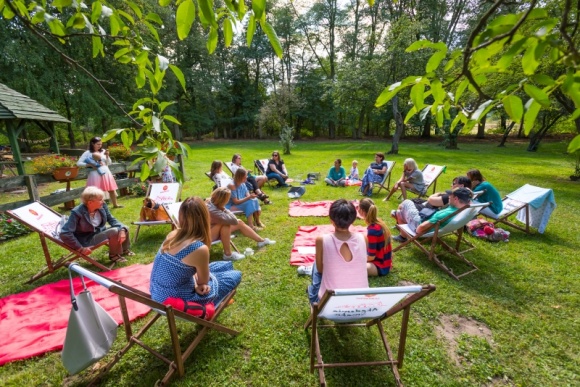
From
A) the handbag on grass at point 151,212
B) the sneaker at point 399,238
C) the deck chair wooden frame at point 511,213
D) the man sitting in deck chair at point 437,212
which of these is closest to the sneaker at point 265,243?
the handbag on grass at point 151,212

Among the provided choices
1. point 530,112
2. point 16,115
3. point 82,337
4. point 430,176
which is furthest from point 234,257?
Result: point 16,115

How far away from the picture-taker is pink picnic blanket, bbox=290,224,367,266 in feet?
14.2

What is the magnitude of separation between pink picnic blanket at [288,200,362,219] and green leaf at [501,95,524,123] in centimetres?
542

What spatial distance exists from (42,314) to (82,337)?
164 cm

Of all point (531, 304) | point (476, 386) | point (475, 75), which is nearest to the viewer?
point (475, 75)

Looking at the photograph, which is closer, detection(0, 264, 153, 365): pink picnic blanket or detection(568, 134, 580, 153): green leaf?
detection(568, 134, 580, 153): green leaf

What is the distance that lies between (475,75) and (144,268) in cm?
457

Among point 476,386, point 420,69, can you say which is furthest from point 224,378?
point 420,69

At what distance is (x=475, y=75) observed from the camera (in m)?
1.15

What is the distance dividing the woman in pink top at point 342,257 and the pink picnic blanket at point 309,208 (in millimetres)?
3662

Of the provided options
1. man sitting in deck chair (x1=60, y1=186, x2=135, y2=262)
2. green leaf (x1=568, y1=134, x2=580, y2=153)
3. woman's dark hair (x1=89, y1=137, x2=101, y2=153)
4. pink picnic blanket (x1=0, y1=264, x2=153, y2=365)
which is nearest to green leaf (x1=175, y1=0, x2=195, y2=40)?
green leaf (x1=568, y1=134, x2=580, y2=153)

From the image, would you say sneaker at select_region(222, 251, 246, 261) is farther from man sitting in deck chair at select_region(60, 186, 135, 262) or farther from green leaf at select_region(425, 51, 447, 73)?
green leaf at select_region(425, 51, 447, 73)

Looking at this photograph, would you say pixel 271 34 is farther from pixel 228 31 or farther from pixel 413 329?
pixel 413 329

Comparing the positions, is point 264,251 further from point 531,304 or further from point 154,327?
point 531,304
